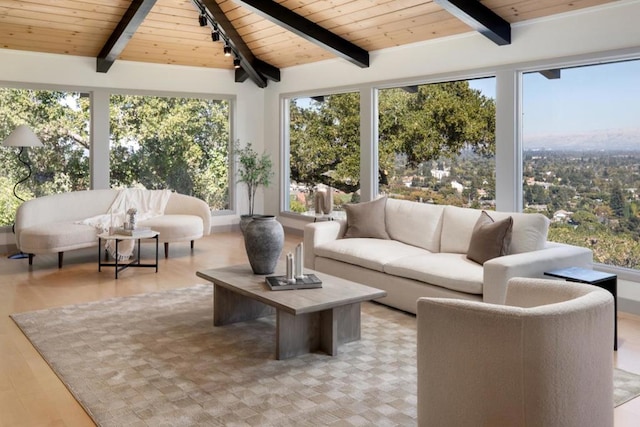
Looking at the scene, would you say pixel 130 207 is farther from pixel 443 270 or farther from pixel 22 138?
pixel 443 270

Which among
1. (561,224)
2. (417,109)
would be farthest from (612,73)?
(417,109)

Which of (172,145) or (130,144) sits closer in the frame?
(130,144)

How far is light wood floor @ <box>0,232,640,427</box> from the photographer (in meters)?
2.79

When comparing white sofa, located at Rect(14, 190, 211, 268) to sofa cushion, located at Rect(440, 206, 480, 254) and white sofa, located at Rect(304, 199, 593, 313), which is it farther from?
sofa cushion, located at Rect(440, 206, 480, 254)

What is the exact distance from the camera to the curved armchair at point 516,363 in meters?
2.06

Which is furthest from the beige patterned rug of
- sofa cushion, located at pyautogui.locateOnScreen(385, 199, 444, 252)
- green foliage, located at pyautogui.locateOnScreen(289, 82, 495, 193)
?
green foliage, located at pyautogui.locateOnScreen(289, 82, 495, 193)

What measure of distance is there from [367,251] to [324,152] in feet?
11.2

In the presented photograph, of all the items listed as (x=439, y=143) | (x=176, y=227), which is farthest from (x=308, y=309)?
(x=176, y=227)

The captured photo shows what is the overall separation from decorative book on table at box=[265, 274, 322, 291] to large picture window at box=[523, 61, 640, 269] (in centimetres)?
264

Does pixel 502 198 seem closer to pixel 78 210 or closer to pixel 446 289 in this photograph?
pixel 446 289

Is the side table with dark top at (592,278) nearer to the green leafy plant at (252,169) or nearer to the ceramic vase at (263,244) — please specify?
the ceramic vase at (263,244)

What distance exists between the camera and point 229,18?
714 cm

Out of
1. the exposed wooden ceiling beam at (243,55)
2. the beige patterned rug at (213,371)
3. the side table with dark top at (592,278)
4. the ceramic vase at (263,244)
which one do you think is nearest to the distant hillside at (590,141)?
the side table with dark top at (592,278)

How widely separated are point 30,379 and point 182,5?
16.1ft
